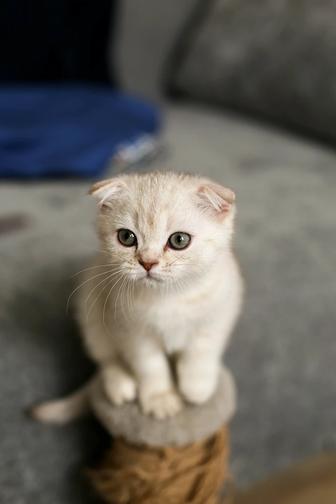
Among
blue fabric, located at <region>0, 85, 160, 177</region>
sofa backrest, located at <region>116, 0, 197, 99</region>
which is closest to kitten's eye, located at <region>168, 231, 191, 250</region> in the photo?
blue fabric, located at <region>0, 85, 160, 177</region>

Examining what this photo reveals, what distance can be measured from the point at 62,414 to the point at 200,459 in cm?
21

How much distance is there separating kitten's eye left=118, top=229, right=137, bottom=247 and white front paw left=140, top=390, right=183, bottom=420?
0.71ft

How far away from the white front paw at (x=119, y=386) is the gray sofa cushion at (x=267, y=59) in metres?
0.89

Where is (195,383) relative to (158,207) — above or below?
below

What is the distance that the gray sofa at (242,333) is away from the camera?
85 centimetres

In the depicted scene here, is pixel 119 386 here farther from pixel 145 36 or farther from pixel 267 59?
pixel 145 36

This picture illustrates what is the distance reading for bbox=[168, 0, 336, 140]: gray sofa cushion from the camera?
1.42 m

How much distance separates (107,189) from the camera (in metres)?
0.67

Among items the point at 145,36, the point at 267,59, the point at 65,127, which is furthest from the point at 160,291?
the point at 145,36

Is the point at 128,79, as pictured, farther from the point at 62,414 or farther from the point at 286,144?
the point at 62,414

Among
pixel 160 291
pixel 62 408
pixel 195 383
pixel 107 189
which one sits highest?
pixel 107 189

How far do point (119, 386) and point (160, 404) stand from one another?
0.06 meters

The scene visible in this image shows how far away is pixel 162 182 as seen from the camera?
25.9 inches

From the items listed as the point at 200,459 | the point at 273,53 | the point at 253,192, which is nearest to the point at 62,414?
the point at 200,459
